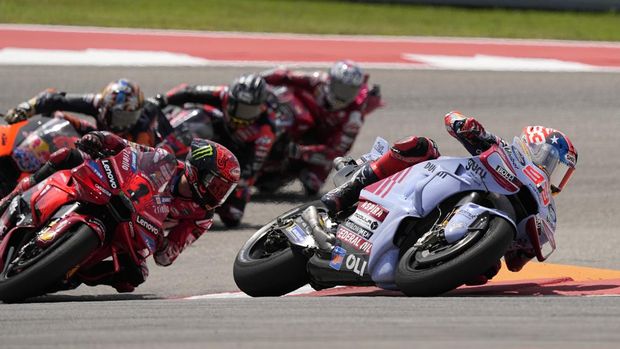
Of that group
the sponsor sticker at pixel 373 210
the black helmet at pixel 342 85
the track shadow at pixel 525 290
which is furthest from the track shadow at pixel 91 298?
the black helmet at pixel 342 85

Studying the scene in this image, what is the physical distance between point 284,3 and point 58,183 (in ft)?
49.5

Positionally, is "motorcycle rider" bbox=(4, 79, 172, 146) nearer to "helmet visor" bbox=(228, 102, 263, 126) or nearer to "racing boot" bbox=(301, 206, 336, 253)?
"helmet visor" bbox=(228, 102, 263, 126)

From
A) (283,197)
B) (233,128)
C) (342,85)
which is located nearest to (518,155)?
(233,128)

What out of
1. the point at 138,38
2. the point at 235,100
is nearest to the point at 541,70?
the point at 138,38

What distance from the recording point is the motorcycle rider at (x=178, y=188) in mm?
8328

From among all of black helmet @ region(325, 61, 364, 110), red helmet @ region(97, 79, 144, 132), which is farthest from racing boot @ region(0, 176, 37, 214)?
black helmet @ region(325, 61, 364, 110)

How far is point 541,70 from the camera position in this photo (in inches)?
707

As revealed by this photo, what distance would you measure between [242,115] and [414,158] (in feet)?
16.3

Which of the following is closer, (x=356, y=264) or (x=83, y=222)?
Answer: (x=356, y=264)

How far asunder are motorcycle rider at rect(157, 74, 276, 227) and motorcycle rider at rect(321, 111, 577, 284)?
172 inches

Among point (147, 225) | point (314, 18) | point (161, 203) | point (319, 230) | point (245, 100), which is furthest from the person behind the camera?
point (314, 18)

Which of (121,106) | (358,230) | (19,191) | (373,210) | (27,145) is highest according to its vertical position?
(373,210)

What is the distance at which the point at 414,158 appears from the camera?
7.98m

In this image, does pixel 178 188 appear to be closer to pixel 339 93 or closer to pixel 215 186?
pixel 215 186
